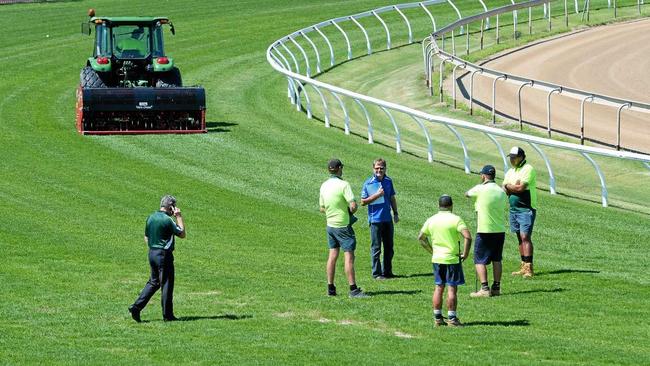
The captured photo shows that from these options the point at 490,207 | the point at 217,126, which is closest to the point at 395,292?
the point at 490,207

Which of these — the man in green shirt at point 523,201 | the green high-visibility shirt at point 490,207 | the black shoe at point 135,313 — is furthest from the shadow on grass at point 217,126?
the black shoe at point 135,313

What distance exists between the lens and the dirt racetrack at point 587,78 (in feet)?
108

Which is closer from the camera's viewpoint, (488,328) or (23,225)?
(488,328)

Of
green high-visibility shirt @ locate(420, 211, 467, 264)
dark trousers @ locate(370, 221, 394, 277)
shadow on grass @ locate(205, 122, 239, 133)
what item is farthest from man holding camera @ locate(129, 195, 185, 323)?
shadow on grass @ locate(205, 122, 239, 133)

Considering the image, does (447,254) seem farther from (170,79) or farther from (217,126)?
(170,79)

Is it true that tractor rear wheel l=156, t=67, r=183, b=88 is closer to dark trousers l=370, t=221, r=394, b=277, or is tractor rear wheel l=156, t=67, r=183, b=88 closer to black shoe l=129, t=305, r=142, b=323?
dark trousers l=370, t=221, r=394, b=277

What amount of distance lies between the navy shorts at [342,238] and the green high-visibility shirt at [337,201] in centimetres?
6

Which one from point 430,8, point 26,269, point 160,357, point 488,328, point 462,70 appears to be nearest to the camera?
point 160,357

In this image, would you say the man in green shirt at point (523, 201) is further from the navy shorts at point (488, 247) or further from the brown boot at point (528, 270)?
the navy shorts at point (488, 247)

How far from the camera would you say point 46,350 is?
1445 cm

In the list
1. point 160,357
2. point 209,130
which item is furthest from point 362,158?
point 160,357

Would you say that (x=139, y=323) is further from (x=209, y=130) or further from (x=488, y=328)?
(x=209, y=130)

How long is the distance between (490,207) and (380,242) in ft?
6.88

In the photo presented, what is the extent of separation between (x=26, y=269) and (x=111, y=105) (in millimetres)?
13169
